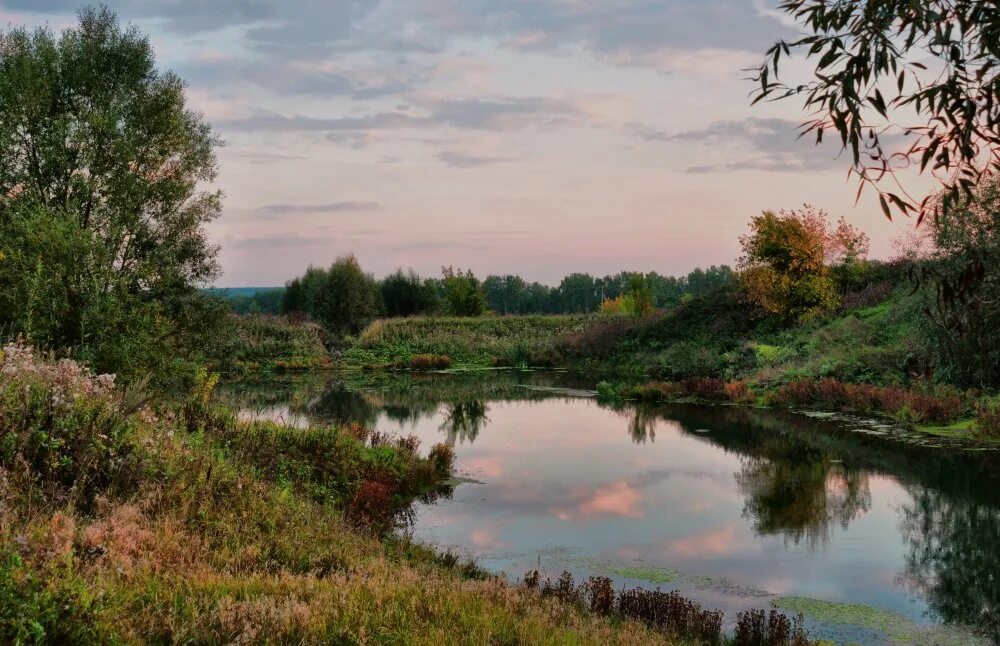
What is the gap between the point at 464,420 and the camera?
26422 mm

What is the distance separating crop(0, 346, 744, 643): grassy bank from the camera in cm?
513

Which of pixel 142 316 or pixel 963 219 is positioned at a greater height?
pixel 963 219

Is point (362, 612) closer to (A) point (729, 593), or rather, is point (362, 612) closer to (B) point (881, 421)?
(A) point (729, 593)

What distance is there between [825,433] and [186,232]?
22.0m


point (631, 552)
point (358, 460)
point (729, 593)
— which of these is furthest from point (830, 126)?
point (358, 460)

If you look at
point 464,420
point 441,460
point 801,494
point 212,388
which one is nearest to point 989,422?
point 801,494

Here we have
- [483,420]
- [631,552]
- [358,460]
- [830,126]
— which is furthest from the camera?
[483,420]

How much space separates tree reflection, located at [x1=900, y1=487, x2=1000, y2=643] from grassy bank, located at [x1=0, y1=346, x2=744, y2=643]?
4.27m

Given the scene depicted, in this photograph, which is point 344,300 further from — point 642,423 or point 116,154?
point 642,423

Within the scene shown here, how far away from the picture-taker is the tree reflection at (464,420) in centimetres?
2330

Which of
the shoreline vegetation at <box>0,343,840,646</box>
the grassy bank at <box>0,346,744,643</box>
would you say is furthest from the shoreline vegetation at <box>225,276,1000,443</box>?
the grassy bank at <box>0,346,744,643</box>

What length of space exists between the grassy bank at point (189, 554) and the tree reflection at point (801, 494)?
19.8 ft

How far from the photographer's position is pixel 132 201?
2497 cm

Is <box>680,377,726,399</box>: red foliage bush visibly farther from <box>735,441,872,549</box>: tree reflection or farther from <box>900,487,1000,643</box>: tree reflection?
<box>900,487,1000,643</box>: tree reflection
